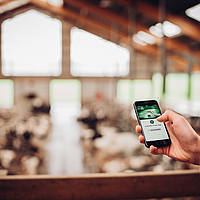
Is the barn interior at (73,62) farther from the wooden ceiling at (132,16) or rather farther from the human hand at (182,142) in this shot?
the human hand at (182,142)

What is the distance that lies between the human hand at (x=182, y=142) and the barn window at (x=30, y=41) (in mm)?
14135

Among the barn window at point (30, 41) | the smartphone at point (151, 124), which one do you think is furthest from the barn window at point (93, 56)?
the smartphone at point (151, 124)

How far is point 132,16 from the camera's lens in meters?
6.66

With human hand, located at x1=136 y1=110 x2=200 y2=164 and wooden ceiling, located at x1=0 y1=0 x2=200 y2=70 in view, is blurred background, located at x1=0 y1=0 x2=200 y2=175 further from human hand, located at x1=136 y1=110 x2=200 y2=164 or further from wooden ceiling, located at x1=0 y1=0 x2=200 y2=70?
human hand, located at x1=136 y1=110 x2=200 y2=164

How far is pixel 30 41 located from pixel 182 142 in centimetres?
1462

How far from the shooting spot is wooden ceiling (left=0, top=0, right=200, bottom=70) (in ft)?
20.8

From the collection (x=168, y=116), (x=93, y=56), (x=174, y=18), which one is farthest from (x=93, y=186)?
(x=93, y=56)

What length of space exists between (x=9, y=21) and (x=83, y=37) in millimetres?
4374

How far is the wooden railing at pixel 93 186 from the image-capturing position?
148cm

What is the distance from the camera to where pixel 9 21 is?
14.6 m

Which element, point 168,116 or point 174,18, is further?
point 174,18

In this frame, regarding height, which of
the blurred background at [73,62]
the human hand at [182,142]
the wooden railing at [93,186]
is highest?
the blurred background at [73,62]

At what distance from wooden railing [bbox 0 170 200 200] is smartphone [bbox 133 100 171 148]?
15.2 inches

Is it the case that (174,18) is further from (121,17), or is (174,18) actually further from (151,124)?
(151,124)
